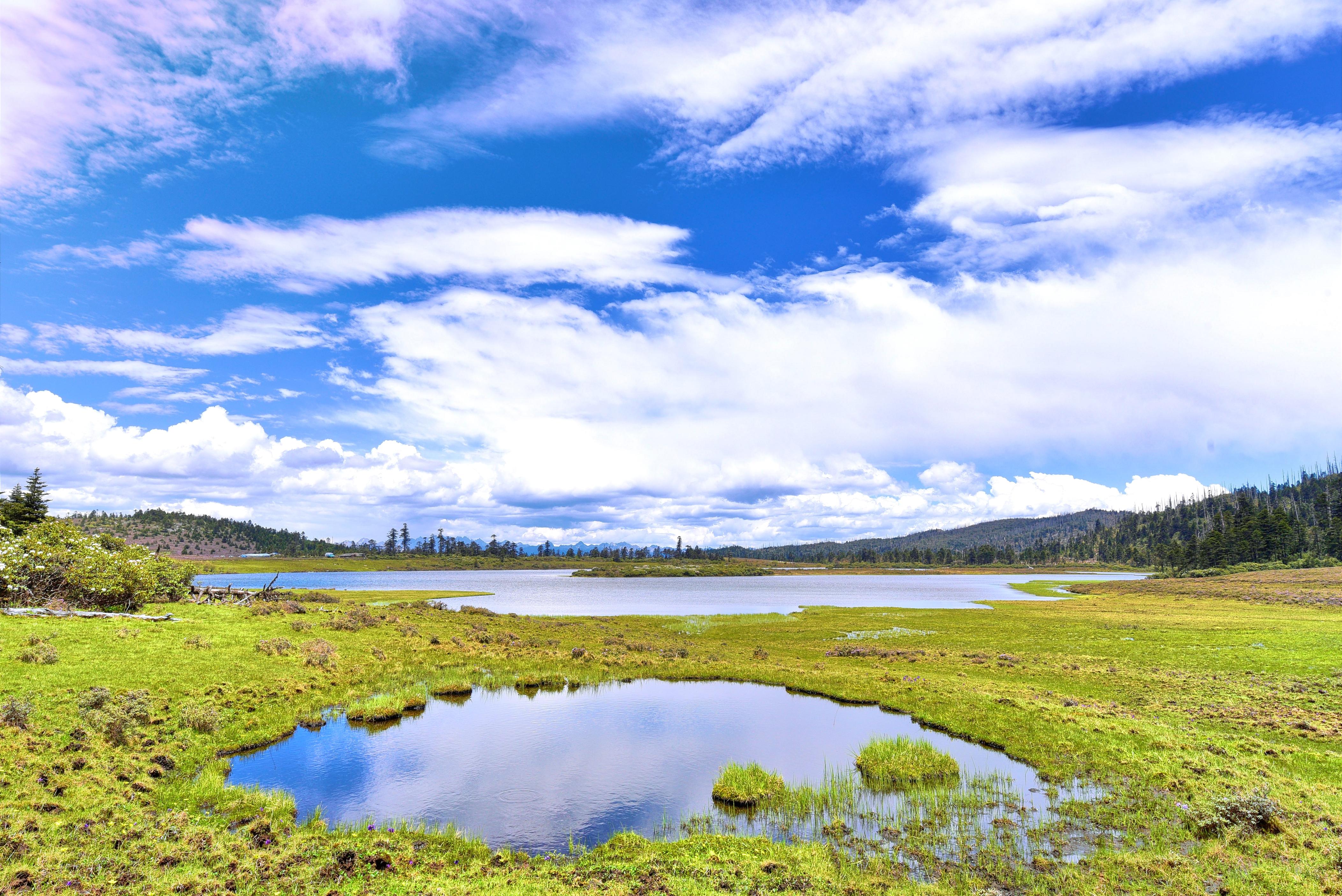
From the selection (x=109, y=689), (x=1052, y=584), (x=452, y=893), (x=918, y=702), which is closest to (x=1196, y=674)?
(x=918, y=702)

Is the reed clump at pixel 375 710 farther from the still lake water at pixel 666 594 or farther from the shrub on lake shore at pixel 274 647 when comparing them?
the still lake water at pixel 666 594

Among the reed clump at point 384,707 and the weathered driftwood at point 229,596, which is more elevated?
the weathered driftwood at point 229,596

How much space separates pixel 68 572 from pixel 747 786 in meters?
46.6

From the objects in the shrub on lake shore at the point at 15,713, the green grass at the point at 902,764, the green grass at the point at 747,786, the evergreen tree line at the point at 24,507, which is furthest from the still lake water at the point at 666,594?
the shrub on lake shore at the point at 15,713

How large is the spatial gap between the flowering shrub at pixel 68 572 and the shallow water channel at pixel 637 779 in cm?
2534

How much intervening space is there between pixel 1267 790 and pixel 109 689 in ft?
137

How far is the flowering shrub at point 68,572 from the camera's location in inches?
1545

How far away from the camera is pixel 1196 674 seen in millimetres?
37312

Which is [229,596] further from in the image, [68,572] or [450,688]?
[450,688]

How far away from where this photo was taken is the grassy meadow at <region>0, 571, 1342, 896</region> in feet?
49.0

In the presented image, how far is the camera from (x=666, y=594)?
→ 14612cm

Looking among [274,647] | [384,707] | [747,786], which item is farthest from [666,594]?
[747,786]

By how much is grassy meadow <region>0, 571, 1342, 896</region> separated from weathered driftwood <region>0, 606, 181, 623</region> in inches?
43.2

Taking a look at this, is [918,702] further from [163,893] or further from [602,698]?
[163,893]
